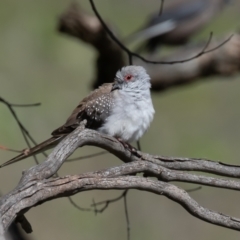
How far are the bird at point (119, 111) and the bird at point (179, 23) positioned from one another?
3539 mm

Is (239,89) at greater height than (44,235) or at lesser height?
greater

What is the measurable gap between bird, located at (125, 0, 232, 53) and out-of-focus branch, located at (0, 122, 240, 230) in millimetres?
4269

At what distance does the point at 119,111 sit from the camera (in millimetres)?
3588

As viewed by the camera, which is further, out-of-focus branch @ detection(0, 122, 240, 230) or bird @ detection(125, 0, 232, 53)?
bird @ detection(125, 0, 232, 53)

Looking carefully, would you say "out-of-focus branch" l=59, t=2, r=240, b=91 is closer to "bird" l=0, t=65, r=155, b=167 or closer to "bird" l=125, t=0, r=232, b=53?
"bird" l=125, t=0, r=232, b=53

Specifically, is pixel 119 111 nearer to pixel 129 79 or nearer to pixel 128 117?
pixel 128 117

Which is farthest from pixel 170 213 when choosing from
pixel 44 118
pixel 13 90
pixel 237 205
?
pixel 13 90

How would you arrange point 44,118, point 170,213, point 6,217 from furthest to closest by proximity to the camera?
1. point 44,118
2. point 170,213
3. point 6,217

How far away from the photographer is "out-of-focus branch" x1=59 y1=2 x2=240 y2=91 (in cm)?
556

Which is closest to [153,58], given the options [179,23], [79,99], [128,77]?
[179,23]

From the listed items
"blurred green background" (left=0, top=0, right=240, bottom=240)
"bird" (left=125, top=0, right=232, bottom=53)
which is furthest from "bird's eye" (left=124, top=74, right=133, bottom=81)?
"blurred green background" (left=0, top=0, right=240, bottom=240)

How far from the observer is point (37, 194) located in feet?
8.20

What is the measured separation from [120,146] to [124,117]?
48 cm

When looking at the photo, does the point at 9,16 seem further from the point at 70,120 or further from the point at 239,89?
the point at 70,120
